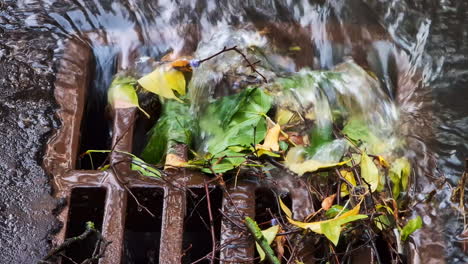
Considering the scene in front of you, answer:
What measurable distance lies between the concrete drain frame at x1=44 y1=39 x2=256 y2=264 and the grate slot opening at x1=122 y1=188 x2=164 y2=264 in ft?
0.11

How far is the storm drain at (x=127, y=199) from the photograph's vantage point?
54.3 inches

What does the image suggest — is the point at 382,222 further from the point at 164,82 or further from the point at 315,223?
the point at 164,82

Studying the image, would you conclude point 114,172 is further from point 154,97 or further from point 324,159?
point 324,159

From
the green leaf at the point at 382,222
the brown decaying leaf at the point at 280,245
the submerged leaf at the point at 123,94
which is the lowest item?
the brown decaying leaf at the point at 280,245

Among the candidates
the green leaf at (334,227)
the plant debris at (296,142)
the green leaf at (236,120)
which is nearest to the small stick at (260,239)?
the plant debris at (296,142)

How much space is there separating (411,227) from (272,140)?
1.25ft

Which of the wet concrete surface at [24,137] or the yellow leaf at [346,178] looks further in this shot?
the yellow leaf at [346,178]

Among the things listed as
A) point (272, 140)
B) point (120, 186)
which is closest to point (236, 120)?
point (272, 140)

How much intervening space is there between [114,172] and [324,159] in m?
0.50

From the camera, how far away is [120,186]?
1449 mm

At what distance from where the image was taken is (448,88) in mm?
1845

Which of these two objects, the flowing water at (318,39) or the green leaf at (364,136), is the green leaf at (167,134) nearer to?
the flowing water at (318,39)

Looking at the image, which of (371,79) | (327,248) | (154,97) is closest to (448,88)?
(371,79)

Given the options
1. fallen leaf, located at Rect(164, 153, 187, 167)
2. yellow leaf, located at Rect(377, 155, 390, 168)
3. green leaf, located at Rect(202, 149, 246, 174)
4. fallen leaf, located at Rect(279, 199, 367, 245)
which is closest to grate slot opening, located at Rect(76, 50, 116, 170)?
fallen leaf, located at Rect(164, 153, 187, 167)
